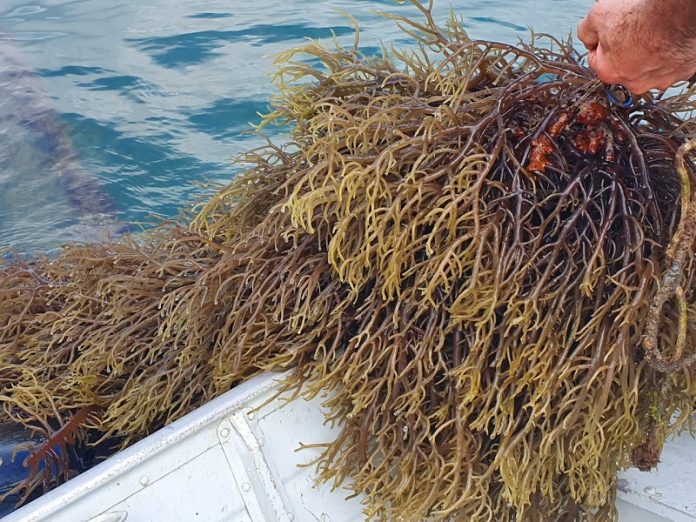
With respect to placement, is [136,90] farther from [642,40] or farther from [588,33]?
[642,40]

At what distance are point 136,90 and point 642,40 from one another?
5298mm

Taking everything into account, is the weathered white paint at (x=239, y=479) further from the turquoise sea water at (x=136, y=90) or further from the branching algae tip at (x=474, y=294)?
the turquoise sea water at (x=136, y=90)

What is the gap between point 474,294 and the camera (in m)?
1.62

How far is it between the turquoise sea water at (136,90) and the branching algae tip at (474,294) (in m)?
2.34

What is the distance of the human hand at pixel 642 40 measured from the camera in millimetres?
1295

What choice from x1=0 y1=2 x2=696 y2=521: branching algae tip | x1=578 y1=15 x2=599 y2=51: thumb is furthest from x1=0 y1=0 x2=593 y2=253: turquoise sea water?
x1=578 y1=15 x2=599 y2=51: thumb

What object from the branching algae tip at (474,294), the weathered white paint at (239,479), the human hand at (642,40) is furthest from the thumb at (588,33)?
the weathered white paint at (239,479)

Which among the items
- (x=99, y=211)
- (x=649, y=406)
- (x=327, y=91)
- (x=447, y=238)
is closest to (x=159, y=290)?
(x=327, y=91)

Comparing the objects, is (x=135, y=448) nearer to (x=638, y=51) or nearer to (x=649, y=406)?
(x=649, y=406)

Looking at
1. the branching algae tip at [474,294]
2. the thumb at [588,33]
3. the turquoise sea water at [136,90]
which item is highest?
the thumb at [588,33]

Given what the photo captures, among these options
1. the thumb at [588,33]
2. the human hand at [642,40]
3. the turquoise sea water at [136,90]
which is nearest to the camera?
the human hand at [642,40]

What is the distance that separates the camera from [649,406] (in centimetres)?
168

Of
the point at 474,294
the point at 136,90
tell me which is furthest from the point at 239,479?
the point at 136,90

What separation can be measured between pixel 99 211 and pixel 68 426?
2816 mm
